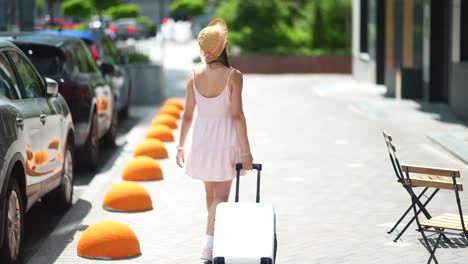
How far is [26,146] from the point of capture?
911 cm

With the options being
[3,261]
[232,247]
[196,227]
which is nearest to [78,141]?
[196,227]

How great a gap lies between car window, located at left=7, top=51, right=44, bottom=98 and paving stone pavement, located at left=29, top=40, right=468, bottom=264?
1255mm

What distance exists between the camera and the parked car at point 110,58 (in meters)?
20.0

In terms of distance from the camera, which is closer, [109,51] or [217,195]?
[217,195]

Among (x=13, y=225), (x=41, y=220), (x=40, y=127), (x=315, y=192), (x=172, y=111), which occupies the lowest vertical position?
(x=172, y=111)

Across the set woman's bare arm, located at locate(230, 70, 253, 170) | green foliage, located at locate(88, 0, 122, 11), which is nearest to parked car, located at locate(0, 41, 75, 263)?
woman's bare arm, located at locate(230, 70, 253, 170)

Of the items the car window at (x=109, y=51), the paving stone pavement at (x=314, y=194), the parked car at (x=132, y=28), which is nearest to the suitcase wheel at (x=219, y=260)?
the paving stone pavement at (x=314, y=194)

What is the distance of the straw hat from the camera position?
825 cm

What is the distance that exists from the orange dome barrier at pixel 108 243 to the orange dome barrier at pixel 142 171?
4436 millimetres

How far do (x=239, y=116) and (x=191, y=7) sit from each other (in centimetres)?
8258

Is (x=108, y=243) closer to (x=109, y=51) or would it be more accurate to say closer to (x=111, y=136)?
(x=111, y=136)

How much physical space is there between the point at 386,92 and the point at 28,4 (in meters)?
9.13

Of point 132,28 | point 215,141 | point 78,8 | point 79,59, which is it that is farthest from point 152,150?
point 132,28

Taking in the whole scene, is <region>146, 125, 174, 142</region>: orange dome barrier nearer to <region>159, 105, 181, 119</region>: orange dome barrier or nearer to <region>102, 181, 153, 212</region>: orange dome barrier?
<region>159, 105, 181, 119</region>: orange dome barrier
